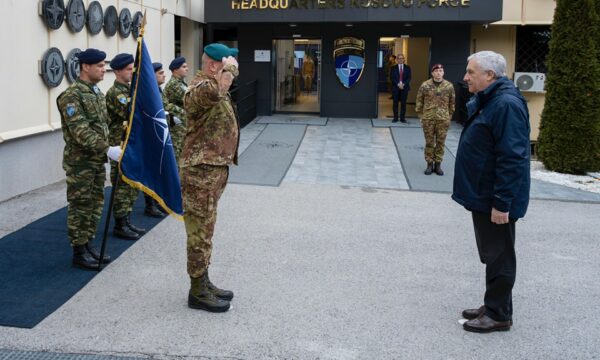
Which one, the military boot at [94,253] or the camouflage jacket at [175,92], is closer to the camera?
the military boot at [94,253]

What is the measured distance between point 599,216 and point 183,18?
10.8 metres

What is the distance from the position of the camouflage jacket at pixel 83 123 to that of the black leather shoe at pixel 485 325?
10.6ft

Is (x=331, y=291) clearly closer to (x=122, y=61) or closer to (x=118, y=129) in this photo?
(x=118, y=129)

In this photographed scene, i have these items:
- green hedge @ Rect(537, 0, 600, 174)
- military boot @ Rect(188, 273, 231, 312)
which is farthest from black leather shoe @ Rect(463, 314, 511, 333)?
green hedge @ Rect(537, 0, 600, 174)

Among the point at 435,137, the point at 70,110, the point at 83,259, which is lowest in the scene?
the point at 83,259

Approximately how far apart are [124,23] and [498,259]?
8181 millimetres

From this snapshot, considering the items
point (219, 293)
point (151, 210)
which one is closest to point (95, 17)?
point (151, 210)

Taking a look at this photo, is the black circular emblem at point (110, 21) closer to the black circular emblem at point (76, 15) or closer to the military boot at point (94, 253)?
the black circular emblem at point (76, 15)

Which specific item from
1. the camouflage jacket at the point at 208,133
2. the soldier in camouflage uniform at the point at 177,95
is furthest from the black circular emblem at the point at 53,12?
the camouflage jacket at the point at 208,133

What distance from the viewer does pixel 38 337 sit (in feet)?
12.8

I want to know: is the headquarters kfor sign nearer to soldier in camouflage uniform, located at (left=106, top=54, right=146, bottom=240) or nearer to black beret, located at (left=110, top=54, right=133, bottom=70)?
soldier in camouflage uniform, located at (left=106, top=54, right=146, bottom=240)

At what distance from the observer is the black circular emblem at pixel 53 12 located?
7.86 metres

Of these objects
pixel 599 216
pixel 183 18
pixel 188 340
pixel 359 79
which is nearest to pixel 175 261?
pixel 188 340

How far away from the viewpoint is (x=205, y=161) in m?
4.15
